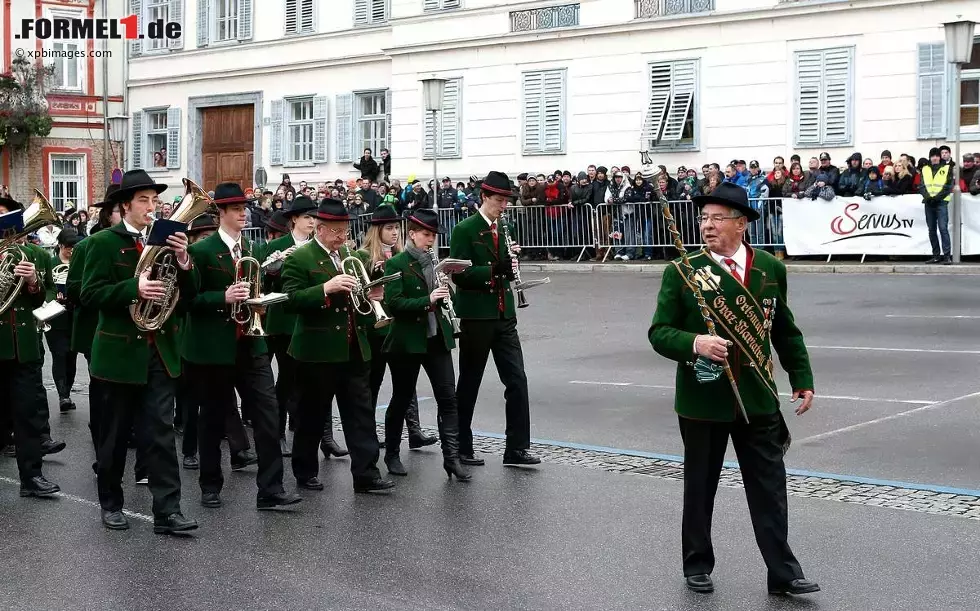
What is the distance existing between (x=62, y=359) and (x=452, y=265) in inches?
215

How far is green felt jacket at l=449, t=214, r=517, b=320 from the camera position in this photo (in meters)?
10.3

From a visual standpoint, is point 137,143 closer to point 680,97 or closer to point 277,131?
point 277,131

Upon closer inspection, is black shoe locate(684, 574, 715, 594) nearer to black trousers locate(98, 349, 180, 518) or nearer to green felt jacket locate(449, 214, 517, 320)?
black trousers locate(98, 349, 180, 518)

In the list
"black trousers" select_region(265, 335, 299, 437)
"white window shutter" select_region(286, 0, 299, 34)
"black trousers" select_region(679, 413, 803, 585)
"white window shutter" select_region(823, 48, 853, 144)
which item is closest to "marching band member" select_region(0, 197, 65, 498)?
"black trousers" select_region(265, 335, 299, 437)

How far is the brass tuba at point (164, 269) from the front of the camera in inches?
328

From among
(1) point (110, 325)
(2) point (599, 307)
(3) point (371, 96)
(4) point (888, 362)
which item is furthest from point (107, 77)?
(1) point (110, 325)

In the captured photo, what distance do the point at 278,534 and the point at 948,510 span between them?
3.89 m

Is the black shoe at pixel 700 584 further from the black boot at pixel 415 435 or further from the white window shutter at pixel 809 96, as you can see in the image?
the white window shutter at pixel 809 96

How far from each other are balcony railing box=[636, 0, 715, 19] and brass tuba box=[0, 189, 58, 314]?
74.5 ft

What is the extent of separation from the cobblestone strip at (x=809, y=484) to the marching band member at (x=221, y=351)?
228 centimetres

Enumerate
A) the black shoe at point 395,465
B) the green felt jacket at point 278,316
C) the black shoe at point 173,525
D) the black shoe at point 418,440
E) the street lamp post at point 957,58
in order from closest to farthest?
the black shoe at point 173,525, the black shoe at point 395,465, the green felt jacket at point 278,316, the black shoe at point 418,440, the street lamp post at point 957,58

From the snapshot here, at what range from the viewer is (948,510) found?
8531mm

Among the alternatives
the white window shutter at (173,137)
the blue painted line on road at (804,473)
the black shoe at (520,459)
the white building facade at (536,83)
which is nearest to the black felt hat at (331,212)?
the black shoe at (520,459)

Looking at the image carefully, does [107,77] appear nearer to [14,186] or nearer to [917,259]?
[14,186]
